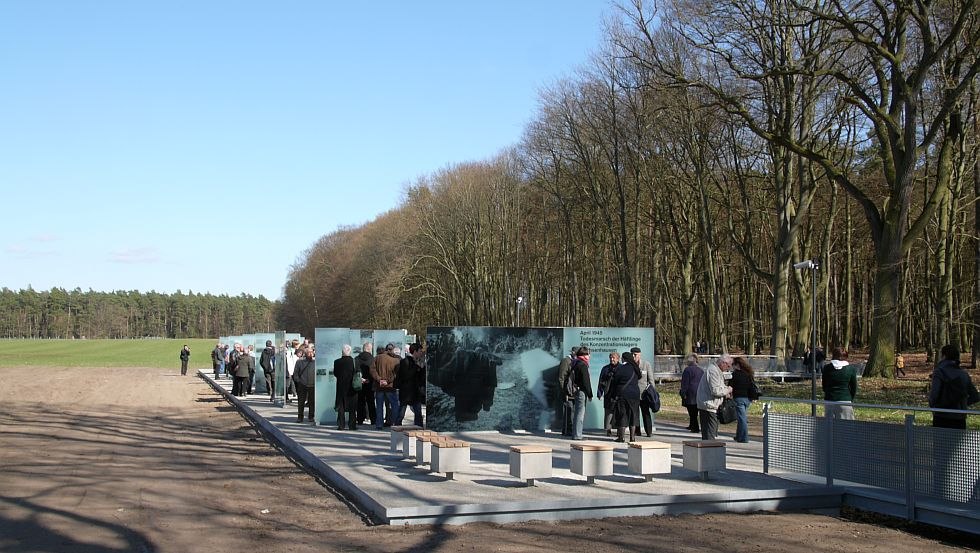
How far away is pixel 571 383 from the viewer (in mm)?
19406

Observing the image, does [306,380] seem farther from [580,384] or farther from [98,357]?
[98,357]

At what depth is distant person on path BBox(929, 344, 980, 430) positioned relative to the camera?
→ 12.0 metres

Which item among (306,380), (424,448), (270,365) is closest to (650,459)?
(424,448)

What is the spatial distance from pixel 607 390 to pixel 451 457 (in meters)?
6.76

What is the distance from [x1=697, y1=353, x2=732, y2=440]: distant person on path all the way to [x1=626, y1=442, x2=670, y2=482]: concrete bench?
3957 millimetres

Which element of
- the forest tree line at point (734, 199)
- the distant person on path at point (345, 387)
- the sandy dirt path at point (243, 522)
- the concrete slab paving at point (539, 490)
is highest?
the forest tree line at point (734, 199)

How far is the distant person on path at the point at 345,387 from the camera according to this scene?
20766 mm

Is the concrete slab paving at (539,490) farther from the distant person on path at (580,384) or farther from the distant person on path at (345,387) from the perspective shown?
the distant person on path at (345,387)

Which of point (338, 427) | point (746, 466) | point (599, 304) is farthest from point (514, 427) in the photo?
point (599, 304)

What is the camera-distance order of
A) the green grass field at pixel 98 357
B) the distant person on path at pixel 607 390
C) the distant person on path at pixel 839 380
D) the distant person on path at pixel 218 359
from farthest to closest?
the green grass field at pixel 98 357 < the distant person on path at pixel 218 359 < the distant person on path at pixel 607 390 < the distant person on path at pixel 839 380

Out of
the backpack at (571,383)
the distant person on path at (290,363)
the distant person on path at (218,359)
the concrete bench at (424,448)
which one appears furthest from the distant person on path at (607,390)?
the distant person on path at (218,359)

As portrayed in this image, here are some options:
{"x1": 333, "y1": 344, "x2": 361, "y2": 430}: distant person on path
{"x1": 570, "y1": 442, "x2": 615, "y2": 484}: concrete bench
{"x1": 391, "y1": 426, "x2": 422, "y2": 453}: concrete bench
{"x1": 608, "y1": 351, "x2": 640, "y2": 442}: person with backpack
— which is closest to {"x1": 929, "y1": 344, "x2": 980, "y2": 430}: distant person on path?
{"x1": 570, "y1": 442, "x2": 615, "y2": 484}: concrete bench

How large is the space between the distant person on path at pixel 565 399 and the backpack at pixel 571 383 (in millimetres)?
54

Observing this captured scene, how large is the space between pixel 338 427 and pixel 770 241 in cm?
3884
